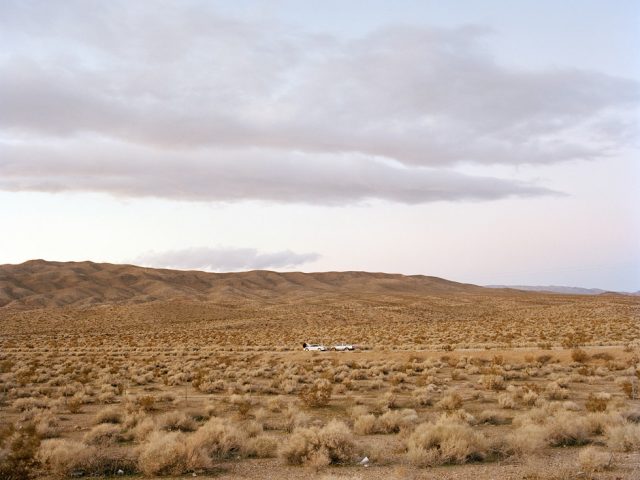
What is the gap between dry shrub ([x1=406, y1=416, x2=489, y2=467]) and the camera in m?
10.2

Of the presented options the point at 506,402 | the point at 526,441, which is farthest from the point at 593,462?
the point at 506,402

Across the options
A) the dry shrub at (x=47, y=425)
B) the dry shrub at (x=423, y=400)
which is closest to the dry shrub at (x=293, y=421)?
the dry shrub at (x=423, y=400)

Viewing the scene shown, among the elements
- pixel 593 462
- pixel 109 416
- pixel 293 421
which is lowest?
pixel 109 416

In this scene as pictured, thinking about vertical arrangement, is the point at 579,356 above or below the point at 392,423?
below

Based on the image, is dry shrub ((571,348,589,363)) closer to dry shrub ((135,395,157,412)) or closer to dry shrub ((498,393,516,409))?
dry shrub ((498,393,516,409))

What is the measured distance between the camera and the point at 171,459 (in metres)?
10.2

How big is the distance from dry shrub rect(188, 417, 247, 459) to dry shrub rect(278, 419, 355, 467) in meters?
1.14

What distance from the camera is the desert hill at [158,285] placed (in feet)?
424

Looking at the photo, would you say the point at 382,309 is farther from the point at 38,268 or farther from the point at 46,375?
the point at 38,268

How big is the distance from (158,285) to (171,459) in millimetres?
145410

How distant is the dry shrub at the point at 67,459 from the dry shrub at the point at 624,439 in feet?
34.0

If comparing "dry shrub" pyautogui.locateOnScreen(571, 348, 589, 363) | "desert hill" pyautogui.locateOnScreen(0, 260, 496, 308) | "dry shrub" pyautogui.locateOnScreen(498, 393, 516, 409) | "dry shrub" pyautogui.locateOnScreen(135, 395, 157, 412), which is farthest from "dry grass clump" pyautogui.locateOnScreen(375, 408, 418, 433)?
"desert hill" pyautogui.locateOnScreen(0, 260, 496, 308)

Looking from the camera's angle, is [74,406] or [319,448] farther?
[74,406]

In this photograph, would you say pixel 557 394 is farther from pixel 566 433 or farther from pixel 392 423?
pixel 392 423
